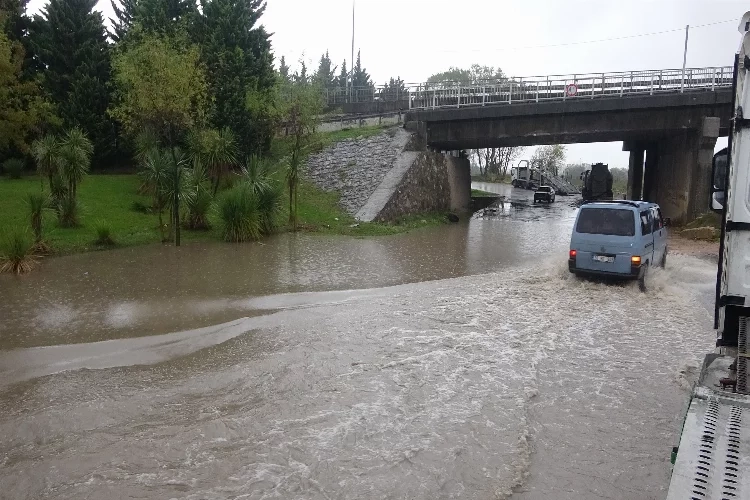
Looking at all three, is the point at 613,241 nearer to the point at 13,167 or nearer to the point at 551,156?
the point at 13,167

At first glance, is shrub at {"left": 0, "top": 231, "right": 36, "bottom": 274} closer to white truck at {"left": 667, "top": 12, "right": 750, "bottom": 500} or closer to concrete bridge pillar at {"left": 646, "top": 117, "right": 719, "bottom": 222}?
white truck at {"left": 667, "top": 12, "right": 750, "bottom": 500}

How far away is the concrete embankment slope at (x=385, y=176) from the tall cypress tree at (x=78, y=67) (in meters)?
9.78

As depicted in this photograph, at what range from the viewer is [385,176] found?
25406 millimetres

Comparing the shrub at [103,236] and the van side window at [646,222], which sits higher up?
the van side window at [646,222]

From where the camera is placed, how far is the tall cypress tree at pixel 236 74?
24.6m

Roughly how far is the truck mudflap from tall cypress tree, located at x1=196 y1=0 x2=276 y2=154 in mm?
22571

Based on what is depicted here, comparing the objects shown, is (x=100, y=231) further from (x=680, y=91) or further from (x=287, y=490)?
(x=680, y=91)

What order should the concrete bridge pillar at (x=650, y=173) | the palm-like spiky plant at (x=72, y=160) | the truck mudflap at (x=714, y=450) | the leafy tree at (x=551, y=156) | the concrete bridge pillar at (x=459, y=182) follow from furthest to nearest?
the leafy tree at (x=551, y=156) < the concrete bridge pillar at (x=650, y=173) < the concrete bridge pillar at (x=459, y=182) < the palm-like spiky plant at (x=72, y=160) < the truck mudflap at (x=714, y=450)

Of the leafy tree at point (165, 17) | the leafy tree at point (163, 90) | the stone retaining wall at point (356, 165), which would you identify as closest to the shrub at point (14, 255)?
the leafy tree at point (163, 90)

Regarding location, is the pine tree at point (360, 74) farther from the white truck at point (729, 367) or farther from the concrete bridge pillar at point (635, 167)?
the white truck at point (729, 367)

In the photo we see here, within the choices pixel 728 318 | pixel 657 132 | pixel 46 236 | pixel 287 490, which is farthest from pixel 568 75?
pixel 287 490

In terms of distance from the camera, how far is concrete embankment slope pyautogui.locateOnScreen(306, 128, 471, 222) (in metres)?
23.7

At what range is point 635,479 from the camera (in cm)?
494

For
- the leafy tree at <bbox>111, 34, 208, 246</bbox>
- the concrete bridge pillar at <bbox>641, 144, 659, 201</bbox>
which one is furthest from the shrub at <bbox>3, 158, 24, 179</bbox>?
the concrete bridge pillar at <bbox>641, 144, 659, 201</bbox>
